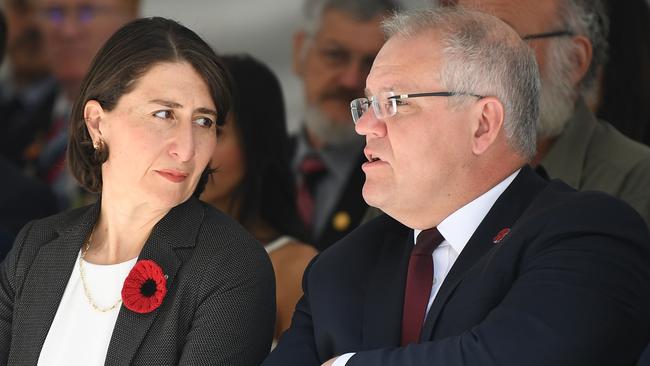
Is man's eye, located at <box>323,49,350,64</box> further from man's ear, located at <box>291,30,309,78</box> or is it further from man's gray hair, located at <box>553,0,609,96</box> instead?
man's gray hair, located at <box>553,0,609,96</box>

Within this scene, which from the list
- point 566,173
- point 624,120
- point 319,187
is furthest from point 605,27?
point 319,187

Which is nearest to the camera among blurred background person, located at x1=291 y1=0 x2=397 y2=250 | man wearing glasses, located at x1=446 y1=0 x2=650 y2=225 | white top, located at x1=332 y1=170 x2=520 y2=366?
white top, located at x1=332 y1=170 x2=520 y2=366

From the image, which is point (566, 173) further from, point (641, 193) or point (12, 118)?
point (12, 118)

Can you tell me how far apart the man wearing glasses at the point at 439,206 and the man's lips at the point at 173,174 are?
432 mm

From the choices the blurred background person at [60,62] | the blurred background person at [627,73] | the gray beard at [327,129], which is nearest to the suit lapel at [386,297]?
the blurred background person at [627,73]

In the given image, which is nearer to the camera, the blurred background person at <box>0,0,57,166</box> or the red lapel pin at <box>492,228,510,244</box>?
the red lapel pin at <box>492,228,510,244</box>

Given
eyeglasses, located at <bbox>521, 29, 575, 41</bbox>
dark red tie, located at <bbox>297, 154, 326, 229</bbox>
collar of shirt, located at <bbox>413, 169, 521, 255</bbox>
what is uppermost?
eyeglasses, located at <bbox>521, 29, 575, 41</bbox>

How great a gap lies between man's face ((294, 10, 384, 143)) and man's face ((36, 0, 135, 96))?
930 mm

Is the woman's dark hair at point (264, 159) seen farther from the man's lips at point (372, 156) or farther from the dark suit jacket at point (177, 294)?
the man's lips at point (372, 156)

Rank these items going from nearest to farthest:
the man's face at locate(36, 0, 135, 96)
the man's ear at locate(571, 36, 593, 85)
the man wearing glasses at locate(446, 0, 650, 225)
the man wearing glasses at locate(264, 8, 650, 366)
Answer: the man wearing glasses at locate(264, 8, 650, 366) < the man wearing glasses at locate(446, 0, 650, 225) < the man's ear at locate(571, 36, 593, 85) < the man's face at locate(36, 0, 135, 96)

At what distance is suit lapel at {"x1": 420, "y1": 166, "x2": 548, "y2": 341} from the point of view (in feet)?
9.16

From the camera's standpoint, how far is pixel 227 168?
4.49m

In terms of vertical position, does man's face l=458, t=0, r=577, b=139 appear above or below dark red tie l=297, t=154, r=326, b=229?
above

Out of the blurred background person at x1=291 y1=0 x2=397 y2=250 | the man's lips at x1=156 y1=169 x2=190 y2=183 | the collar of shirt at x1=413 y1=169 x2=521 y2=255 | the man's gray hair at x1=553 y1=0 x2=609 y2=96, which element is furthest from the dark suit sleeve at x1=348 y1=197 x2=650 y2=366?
the blurred background person at x1=291 y1=0 x2=397 y2=250
